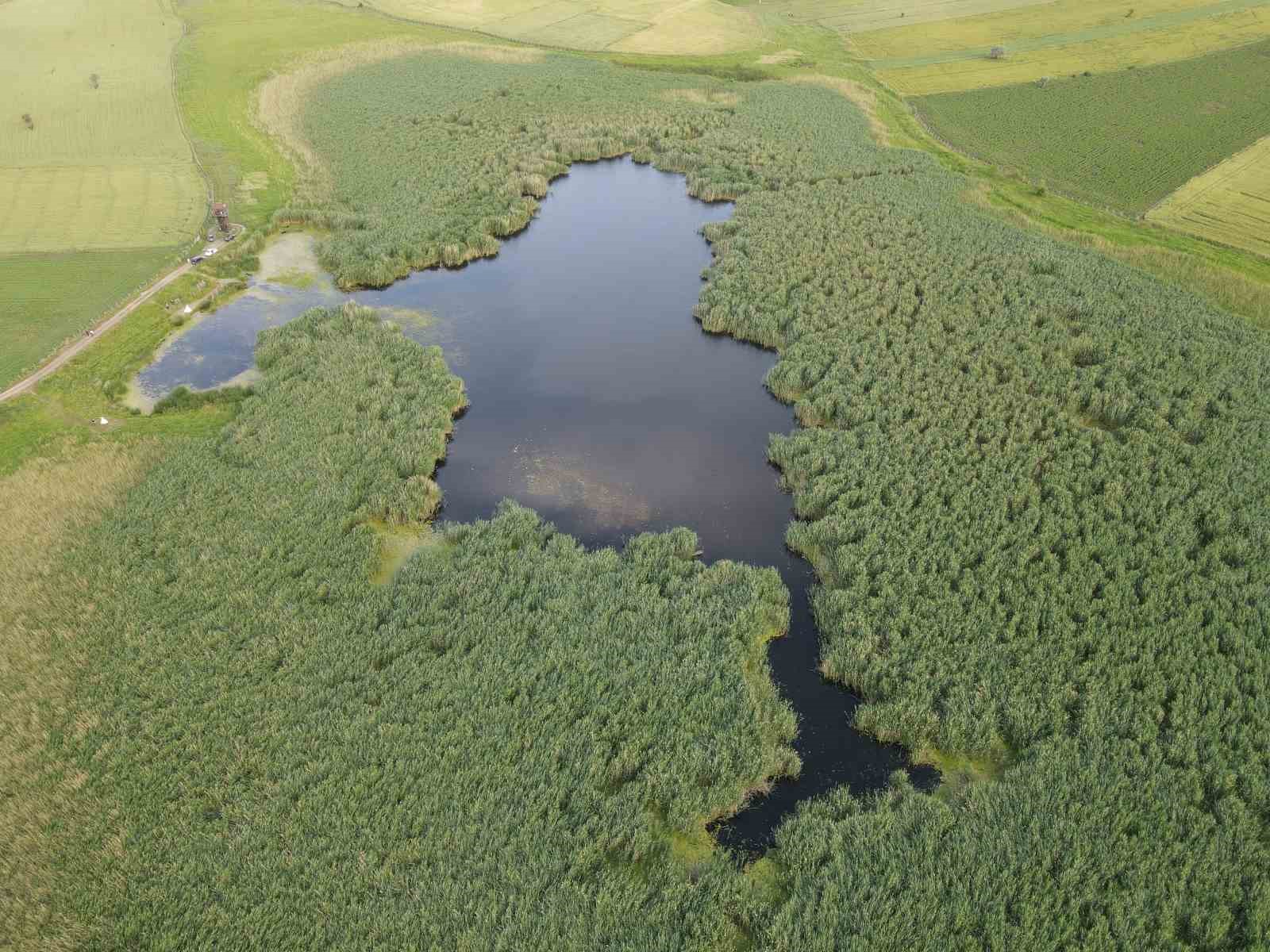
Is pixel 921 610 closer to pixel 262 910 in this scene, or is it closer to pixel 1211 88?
pixel 262 910

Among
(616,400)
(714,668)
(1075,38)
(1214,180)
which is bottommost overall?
(714,668)

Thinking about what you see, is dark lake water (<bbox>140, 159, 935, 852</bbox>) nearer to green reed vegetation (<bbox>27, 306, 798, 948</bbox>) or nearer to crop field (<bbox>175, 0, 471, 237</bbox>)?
green reed vegetation (<bbox>27, 306, 798, 948</bbox>)

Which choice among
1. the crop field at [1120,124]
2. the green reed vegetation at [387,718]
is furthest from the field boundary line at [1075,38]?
the green reed vegetation at [387,718]

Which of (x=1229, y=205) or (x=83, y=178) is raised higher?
(x=83, y=178)

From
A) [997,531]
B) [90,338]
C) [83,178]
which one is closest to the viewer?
[997,531]

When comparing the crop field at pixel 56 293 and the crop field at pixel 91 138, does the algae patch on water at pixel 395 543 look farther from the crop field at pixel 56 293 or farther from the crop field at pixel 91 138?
the crop field at pixel 91 138

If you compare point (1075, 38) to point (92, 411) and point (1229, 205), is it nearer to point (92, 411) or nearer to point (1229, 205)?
point (1229, 205)

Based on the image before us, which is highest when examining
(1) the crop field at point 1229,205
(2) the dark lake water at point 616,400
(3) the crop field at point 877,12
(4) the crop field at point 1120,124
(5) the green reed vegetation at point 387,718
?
(3) the crop field at point 877,12

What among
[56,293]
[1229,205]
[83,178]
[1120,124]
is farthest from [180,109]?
[1229,205]
